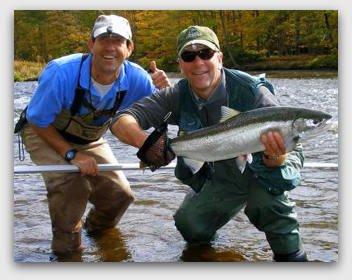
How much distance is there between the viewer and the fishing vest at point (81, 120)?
3.30 metres

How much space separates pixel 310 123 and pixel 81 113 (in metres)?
1.04

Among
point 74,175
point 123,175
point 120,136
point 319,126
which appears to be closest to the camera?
point 319,126

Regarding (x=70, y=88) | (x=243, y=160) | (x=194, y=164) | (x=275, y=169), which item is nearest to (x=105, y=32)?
(x=70, y=88)

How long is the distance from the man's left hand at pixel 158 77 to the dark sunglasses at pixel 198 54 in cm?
24

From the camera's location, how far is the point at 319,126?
2.87 m

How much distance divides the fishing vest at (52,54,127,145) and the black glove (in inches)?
13.1

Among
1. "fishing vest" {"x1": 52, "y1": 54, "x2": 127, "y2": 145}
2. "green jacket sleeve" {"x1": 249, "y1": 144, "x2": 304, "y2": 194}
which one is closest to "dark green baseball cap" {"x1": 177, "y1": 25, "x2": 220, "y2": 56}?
"fishing vest" {"x1": 52, "y1": 54, "x2": 127, "y2": 145}

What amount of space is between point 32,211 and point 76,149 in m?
0.37

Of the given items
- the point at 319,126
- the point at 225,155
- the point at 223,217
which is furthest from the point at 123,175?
the point at 319,126

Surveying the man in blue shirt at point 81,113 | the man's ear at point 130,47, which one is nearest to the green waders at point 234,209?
the man in blue shirt at point 81,113

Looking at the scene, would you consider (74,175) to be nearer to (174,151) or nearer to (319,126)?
(174,151)

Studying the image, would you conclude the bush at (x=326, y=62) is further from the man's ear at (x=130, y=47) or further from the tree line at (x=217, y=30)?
the man's ear at (x=130, y=47)

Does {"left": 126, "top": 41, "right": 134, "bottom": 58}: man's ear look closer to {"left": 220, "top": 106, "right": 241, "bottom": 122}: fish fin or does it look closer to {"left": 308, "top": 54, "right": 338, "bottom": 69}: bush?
{"left": 220, "top": 106, "right": 241, "bottom": 122}: fish fin

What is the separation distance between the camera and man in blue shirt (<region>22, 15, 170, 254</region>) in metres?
3.23
